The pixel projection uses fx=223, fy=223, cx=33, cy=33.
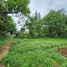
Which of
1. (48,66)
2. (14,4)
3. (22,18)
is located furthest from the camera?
(22,18)

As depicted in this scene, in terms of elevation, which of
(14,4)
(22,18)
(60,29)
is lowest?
(60,29)

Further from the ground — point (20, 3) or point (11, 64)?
point (20, 3)

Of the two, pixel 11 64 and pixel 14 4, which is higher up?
pixel 14 4

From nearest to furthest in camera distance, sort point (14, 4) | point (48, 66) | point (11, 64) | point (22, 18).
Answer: point (48, 66) → point (11, 64) → point (14, 4) → point (22, 18)

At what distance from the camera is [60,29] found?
48281 millimetres

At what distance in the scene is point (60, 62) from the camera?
12.5m

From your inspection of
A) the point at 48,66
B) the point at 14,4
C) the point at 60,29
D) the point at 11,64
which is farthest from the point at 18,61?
the point at 60,29

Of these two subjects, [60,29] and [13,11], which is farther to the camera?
[60,29]

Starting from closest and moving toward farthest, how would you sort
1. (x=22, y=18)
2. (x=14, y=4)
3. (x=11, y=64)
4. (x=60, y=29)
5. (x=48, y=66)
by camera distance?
(x=48, y=66) → (x=11, y=64) → (x=14, y=4) → (x=22, y=18) → (x=60, y=29)

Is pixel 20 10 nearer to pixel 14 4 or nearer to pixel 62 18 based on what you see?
pixel 14 4

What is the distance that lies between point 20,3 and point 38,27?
2413 centimetres

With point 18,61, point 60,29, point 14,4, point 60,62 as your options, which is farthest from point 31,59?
point 60,29

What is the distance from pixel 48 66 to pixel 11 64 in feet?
7.23

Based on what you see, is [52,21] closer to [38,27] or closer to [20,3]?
[38,27]
